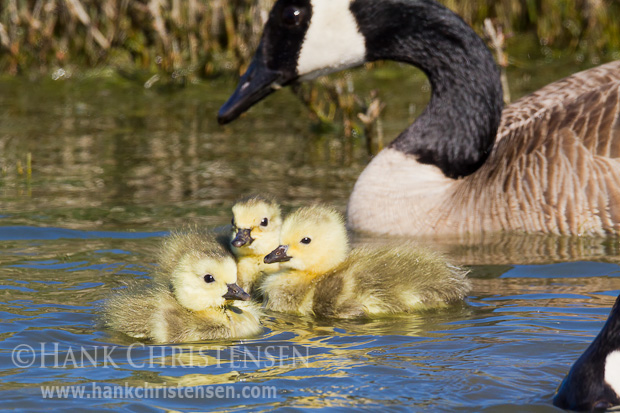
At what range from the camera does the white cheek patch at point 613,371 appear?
3672 mm

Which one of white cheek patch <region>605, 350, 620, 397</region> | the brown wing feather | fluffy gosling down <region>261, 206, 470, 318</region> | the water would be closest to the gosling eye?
the water

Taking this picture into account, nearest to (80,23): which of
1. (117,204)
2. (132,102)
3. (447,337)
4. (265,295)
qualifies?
(132,102)

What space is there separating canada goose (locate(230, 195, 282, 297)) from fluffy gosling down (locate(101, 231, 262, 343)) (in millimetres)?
625

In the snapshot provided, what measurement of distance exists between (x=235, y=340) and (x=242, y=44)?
7.56 metres

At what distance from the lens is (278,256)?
5.73 m

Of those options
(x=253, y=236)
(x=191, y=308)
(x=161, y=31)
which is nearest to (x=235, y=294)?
(x=191, y=308)

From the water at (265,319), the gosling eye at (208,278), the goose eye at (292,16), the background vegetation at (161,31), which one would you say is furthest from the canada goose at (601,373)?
the background vegetation at (161,31)

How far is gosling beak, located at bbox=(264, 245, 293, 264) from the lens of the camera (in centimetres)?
573

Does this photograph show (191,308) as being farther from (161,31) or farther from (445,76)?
(161,31)

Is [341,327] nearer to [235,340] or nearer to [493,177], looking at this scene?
[235,340]

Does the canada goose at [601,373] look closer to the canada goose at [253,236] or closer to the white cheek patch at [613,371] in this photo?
the white cheek patch at [613,371]

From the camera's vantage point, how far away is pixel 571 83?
7.71m

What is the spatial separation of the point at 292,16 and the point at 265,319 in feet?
9.47

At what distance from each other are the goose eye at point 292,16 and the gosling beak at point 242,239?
2.30 m
